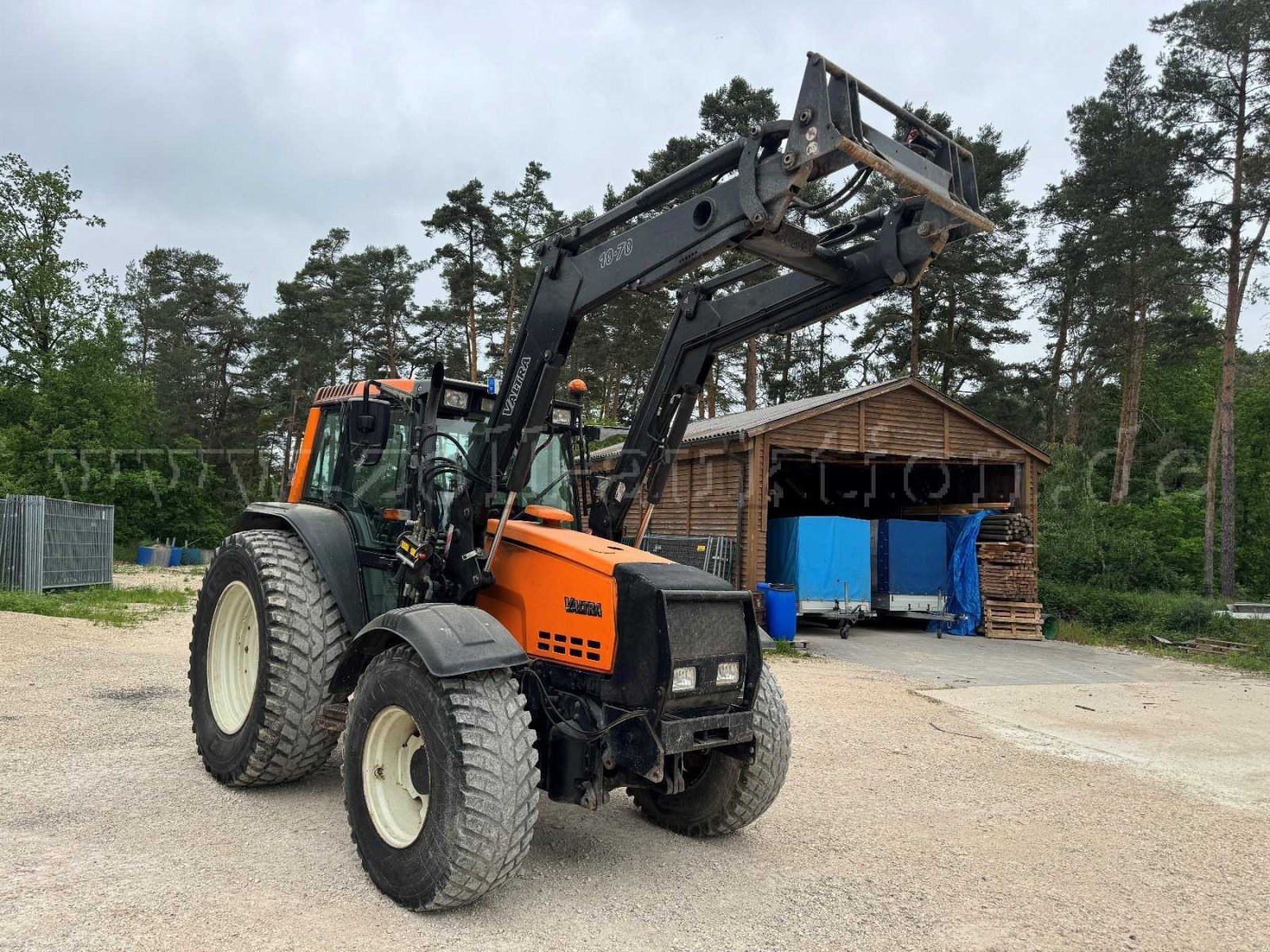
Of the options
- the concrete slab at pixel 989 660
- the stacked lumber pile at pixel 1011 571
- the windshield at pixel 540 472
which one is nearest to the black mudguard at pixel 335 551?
the windshield at pixel 540 472

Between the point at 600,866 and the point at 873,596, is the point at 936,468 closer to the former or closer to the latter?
the point at 873,596

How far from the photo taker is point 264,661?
16.0 feet

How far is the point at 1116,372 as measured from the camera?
3341 cm

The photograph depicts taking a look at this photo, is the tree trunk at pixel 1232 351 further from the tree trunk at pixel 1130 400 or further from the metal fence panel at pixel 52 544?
the metal fence panel at pixel 52 544

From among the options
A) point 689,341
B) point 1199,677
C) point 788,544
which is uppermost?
point 689,341

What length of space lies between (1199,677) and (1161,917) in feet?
35.2

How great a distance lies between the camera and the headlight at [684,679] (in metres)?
3.93

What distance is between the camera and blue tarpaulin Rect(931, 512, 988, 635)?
699 inches

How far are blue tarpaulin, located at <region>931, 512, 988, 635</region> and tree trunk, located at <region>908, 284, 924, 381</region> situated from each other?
14.2m

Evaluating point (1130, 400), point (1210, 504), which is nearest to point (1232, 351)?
point (1210, 504)

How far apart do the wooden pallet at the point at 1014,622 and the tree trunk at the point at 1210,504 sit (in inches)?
326

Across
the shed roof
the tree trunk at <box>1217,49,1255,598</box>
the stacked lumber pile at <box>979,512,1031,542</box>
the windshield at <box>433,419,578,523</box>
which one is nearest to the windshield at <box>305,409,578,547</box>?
the windshield at <box>433,419,578,523</box>

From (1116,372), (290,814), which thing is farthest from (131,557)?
(1116,372)

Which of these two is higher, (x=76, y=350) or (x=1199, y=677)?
(x=76, y=350)
